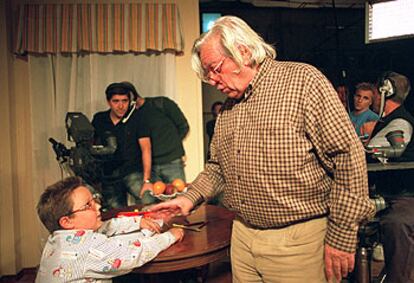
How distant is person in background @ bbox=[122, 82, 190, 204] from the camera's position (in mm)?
2992

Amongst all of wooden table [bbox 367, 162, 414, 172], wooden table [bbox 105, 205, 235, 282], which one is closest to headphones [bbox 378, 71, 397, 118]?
wooden table [bbox 367, 162, 414, 172]

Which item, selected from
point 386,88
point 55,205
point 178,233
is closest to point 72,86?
point 55,205

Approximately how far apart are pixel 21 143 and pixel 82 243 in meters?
2.12

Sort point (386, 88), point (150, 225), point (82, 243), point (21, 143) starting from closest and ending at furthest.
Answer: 1. point (82, 243)
2. point (150, 225)
3. point (386, 88)
4. point (21, 143)

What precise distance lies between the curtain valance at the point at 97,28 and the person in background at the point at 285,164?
71.4 inches

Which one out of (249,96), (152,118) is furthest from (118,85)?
(249,96)

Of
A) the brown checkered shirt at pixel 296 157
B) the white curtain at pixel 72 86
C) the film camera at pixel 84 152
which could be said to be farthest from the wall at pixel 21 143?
the brown checkered shirt at pixel 296 157

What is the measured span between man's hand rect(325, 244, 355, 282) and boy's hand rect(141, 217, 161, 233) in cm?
72

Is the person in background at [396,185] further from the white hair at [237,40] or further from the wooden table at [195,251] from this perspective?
the white hair at [237,40]

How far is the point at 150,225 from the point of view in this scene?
160cm

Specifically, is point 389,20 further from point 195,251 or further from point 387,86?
point 195,251

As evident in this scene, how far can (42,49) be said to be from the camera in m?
3.00

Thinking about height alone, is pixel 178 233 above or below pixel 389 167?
below

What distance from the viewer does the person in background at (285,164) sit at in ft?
3.61
